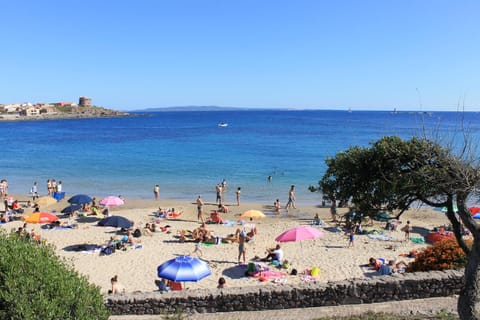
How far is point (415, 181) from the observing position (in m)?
6.47

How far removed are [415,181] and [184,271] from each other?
7127 mm

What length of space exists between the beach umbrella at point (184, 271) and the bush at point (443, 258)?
6.15 metres

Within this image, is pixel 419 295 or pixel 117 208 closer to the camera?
pixel 419 295

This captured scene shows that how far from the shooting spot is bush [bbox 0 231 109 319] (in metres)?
5.16

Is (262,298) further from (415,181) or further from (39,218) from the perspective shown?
(39,218)

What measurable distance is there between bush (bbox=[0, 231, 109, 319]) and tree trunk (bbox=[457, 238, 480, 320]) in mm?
5799

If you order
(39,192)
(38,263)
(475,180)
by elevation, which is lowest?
(39,192)

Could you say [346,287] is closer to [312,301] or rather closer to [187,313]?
[312,301]

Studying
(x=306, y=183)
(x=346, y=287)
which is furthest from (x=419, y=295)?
(x=306, y=183)

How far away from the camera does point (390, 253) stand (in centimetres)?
1583

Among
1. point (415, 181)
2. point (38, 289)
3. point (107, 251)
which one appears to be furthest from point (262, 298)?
point (107, 251)

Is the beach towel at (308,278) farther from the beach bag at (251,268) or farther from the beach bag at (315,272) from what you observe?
the beach bag at (251,268)

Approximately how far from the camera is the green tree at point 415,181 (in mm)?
6207

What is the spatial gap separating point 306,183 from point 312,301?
79.1 feet
